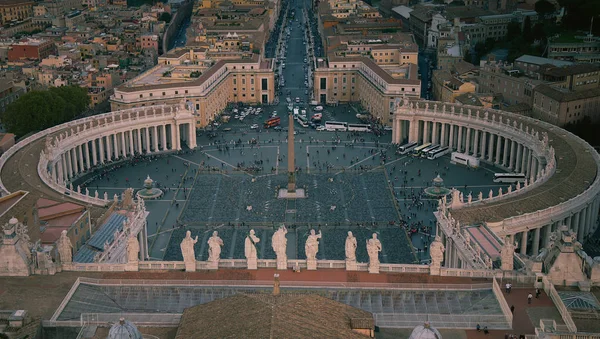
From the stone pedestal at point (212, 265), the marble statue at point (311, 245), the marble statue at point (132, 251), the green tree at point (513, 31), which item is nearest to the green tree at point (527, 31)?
the green tree at point (513, 31)

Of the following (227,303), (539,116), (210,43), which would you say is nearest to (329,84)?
(210,43)

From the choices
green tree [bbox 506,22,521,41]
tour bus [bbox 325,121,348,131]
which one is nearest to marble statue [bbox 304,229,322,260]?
tour bus [bbox 325,121,348,131]

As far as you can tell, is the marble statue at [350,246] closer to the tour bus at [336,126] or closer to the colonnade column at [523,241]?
the colonnade column at [523,241]

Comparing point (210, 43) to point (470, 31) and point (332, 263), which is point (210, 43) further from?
point (332, 263)

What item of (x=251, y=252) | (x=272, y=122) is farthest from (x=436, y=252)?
(x=272, y=122)

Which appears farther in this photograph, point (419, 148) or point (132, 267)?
point (419, 148)

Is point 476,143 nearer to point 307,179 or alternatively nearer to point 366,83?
point 307,179

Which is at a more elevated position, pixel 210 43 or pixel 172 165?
pixel 210 43
